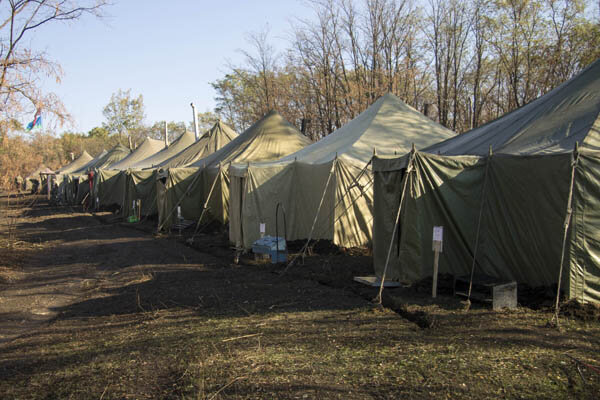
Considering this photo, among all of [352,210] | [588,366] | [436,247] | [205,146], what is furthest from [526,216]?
[205,146]

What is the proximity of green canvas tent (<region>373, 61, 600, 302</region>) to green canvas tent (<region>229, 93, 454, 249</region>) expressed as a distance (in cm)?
261

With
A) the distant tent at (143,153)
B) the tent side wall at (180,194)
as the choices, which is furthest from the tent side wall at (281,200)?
the distant tent at (143,153)

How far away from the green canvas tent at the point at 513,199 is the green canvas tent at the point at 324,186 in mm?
2610

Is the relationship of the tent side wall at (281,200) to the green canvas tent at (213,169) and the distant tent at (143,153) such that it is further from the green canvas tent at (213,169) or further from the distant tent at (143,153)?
the distant tent at (143,153)

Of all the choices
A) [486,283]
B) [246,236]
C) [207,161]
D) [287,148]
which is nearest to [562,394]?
[486,283]

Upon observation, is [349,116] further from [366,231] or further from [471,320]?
[471,320]

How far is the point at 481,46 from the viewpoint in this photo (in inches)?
894

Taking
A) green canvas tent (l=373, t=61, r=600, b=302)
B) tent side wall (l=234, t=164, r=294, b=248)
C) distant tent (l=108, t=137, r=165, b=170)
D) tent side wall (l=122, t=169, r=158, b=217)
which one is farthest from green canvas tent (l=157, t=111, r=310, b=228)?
distant tent (l=108, t=137, r=165, b=170)

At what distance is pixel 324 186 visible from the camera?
34.8ft

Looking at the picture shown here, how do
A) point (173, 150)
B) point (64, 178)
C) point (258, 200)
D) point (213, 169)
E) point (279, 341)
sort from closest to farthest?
point (279, 341) < point (258, 200) < point (213, 169) < point (173, 150) < point (64, 178)

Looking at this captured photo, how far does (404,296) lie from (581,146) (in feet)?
10.0

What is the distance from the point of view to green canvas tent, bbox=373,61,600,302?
537 centimetres

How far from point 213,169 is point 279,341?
38.6 ft

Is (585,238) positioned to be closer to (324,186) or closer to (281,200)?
(324,186)
